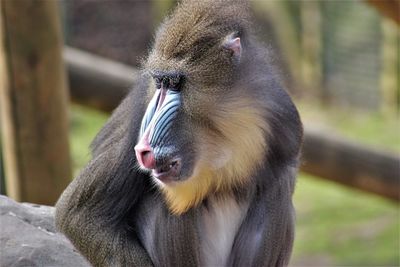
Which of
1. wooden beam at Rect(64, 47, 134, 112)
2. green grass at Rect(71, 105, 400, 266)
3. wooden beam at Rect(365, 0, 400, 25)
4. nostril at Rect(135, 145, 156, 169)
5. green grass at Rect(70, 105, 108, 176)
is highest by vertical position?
nostril at Rect(135, 145, 156, 169)

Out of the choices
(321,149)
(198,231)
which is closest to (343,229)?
(321,149)

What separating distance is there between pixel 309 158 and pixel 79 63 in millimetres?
1698

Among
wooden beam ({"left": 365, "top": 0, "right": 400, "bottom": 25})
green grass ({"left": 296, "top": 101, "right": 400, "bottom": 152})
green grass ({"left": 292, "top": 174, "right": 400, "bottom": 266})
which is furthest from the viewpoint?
green grass ({"left": 296, "top": 101, "right": 400, "bottom": 152})

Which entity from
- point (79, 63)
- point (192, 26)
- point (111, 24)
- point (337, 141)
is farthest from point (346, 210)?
point (192, 26)

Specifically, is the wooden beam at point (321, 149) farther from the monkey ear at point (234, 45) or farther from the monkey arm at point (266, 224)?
the monkey ear at point (234, 45)

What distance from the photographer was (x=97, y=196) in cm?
354

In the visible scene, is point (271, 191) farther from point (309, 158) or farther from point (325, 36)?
point (325, 36)

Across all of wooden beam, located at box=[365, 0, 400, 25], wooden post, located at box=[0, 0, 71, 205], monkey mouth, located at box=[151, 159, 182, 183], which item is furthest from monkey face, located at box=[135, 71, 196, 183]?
wooden beam, located at box=[365, 0, 400, 25]

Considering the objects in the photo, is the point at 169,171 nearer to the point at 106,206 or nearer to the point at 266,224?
the point at 106,206

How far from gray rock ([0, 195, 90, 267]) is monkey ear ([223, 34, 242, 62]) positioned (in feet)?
3.62

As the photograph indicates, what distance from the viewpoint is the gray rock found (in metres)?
3.76

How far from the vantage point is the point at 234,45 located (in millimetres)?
3252

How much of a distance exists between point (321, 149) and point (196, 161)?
3.55 meters

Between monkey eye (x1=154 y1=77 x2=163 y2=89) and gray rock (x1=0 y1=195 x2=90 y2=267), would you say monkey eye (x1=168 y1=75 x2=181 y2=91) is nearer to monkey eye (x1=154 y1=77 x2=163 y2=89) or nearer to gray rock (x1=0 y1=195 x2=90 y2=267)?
monkey eye (x1=154 y1=77 x2=163 y2=89)
